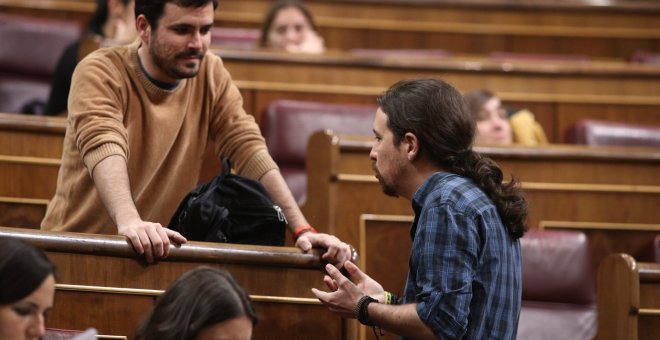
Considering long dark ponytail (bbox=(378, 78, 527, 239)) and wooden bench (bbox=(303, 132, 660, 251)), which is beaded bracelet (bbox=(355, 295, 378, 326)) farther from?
wooden bench (bbox=(303, 132, 660, 251))

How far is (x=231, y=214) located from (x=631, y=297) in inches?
13.4

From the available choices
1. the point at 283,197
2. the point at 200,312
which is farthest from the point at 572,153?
the point at 200,312

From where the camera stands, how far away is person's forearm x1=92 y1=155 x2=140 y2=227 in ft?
2.53

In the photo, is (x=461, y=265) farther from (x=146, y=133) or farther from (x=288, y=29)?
(x=288, y=29)

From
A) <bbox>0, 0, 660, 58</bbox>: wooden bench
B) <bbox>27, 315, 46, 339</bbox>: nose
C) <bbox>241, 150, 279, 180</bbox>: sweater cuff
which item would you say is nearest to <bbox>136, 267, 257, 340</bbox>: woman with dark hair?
<bbox>27, 315, 46, 339</bbox>: nose

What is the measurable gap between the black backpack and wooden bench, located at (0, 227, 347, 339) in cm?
6

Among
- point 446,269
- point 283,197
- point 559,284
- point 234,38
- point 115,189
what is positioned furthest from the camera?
point 234,38

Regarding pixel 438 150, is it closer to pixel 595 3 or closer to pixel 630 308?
pixel 630 308

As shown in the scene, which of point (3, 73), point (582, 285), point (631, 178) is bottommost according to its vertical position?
point (582, 285)

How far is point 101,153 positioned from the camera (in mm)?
809

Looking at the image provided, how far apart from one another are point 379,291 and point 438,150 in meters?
0.11

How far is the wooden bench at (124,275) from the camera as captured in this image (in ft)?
2.43

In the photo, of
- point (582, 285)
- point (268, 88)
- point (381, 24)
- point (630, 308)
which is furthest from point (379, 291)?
point (381, 24)

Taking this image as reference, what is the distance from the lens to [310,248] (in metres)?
0.79
